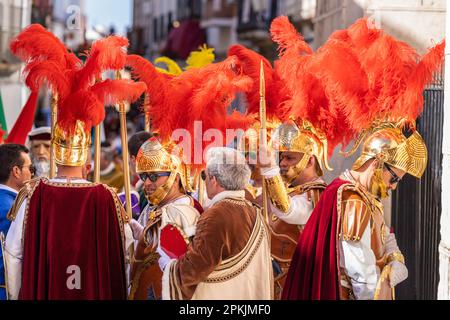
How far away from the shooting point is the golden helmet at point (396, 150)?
683cm

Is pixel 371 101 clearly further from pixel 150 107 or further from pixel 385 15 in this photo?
pixel 385 15

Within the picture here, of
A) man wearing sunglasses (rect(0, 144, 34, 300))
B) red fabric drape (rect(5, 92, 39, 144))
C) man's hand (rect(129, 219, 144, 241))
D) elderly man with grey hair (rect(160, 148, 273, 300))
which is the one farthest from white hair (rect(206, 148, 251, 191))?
red fabric drape (rect(5, 92, 39, 144))

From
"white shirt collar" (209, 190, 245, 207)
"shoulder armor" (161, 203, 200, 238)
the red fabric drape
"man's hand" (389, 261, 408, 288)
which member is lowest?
"man's hand" (389, 261, 408, 288)

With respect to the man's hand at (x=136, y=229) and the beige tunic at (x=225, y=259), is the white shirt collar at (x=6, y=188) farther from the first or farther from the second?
the beige tunic at (x=225, y=259)

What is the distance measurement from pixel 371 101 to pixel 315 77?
2.08 ft

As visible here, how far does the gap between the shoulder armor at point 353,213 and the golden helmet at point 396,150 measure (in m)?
0.25

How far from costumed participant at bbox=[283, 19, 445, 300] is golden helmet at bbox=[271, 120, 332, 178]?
461 mm

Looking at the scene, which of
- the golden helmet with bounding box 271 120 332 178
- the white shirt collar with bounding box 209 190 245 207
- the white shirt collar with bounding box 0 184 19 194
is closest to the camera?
the white shirt collar with bounding box 209 190 245 207

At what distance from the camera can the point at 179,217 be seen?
6.86m

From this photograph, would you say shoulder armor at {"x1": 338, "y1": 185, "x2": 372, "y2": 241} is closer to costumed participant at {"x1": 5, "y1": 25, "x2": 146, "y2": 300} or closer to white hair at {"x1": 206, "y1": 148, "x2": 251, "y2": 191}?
white hair at {"x1": 206, "y1": 148, "x2": 251, "y2": 191}

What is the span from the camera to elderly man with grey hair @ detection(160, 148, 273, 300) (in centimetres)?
624

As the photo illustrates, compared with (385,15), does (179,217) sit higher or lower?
lower
